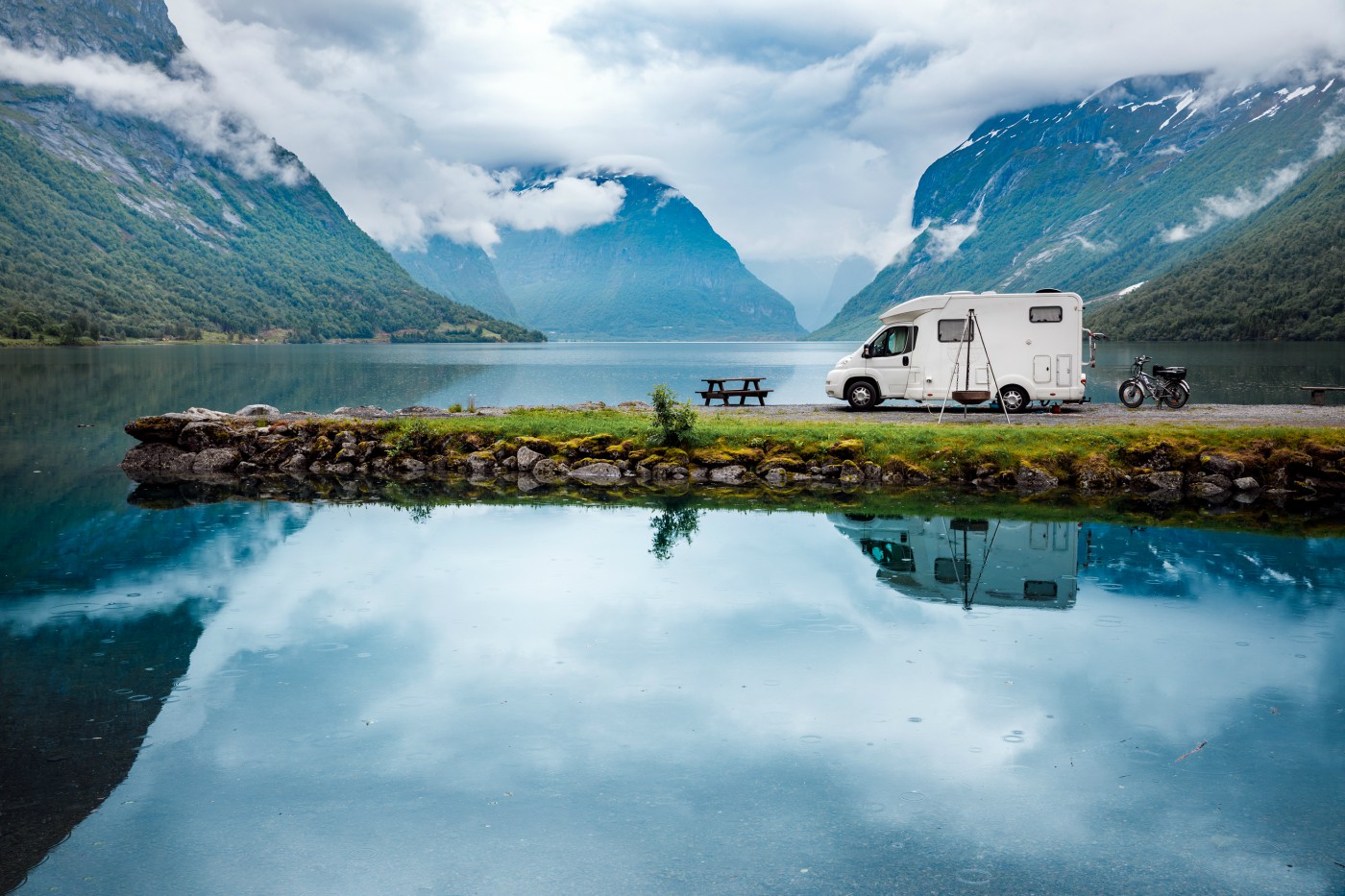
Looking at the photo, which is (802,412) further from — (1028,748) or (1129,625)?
(1028,748)

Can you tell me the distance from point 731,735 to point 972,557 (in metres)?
9.12

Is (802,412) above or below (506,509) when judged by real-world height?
above

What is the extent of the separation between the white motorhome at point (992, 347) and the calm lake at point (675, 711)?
11.9 meters

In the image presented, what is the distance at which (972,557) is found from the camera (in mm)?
17078

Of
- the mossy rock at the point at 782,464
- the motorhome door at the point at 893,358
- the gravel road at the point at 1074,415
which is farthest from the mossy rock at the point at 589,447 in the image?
the motorhome door at the point at 893,358

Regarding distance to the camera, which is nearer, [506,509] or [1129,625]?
[1129,625]

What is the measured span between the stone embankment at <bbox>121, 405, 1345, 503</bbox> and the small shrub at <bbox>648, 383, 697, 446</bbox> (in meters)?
0.44

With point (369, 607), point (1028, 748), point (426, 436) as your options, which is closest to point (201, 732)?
point (369, 607)

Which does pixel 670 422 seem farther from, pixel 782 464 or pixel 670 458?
pixel 782 464

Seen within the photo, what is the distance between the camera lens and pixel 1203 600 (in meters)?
14.1

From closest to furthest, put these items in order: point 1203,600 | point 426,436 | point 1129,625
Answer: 1. point 1129,625
2. point 1203,600
3. point 426,436

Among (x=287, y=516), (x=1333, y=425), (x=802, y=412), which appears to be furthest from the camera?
(x=802, y=412)

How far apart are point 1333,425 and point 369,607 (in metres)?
25.9

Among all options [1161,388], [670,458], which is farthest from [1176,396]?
[670,458]
